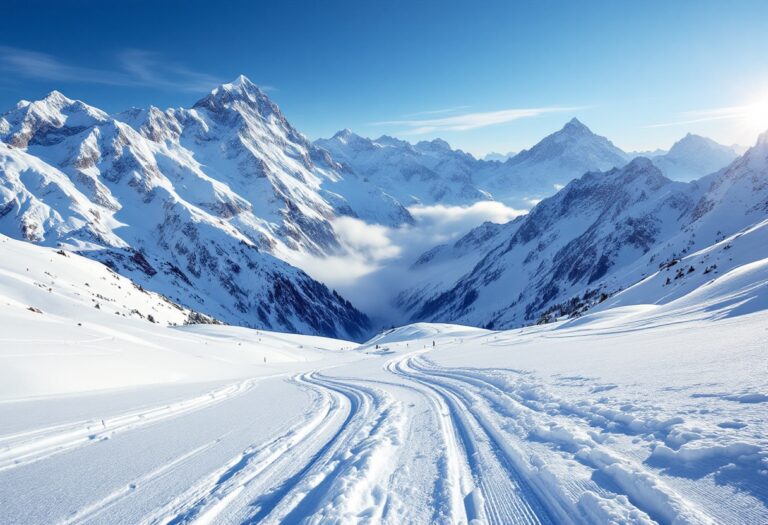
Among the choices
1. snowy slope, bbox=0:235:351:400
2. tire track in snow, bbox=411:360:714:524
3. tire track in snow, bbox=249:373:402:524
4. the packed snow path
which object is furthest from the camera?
snowy slope, bbox=0:235:351:400

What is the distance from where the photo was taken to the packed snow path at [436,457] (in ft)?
14.7

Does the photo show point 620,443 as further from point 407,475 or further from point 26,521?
point 26,521

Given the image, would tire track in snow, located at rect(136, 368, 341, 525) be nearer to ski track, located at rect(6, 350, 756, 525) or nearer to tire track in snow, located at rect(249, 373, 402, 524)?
ski track, located at rect(6, 350, 756, 525)

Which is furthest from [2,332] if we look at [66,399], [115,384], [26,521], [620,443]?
[620,443]

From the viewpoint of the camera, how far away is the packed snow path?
14.7ft

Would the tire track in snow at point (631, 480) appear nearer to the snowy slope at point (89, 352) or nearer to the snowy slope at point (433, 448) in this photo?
the snowy slope at point (433, 448)

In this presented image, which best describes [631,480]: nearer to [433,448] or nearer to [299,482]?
[433,448]

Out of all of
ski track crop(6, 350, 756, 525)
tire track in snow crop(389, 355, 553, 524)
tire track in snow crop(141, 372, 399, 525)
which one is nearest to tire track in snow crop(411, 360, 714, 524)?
ski track crop(6, 350, 756, 525)

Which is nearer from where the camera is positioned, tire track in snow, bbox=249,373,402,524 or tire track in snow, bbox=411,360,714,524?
tire track in snow, bbox=411,360,714,524

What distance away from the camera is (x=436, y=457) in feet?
21.1

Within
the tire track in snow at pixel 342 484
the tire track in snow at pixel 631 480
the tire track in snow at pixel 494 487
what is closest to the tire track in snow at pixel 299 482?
the tire track in snow at pixel 342 484

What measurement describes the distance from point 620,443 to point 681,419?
3.09 ft

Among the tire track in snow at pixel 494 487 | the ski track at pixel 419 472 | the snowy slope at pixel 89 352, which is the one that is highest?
the snowy slope at pixel 89 352

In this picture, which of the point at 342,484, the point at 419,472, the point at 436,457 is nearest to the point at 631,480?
the point at 419,472
